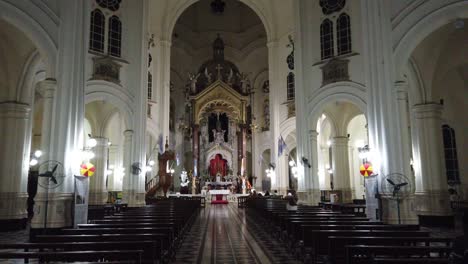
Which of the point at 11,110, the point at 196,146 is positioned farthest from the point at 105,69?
the point at 196,146

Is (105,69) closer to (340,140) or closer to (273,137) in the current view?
(340,140)

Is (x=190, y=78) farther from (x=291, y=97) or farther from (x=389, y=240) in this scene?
(x=389, y=240)

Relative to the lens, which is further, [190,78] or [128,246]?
[190,78]

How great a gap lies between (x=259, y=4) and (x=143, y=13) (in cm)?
1212

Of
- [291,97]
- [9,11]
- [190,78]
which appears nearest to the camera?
[9,11]

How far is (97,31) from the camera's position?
1883 centimetres

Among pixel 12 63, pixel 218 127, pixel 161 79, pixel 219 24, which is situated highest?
pixel 219 24

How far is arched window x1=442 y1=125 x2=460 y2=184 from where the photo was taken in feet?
66.0

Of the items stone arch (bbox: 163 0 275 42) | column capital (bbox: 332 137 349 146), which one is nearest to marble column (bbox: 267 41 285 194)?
stone arch (bbox: 163 0 275 42)

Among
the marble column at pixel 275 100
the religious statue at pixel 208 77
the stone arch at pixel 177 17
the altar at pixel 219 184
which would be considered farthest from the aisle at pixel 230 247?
the religious statue at pixel 208 77

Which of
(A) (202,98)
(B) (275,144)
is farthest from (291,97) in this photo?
(A) (202,98)

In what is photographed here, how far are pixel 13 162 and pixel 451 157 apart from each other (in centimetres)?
2138

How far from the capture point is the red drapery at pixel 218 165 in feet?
129

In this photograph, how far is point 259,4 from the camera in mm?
30188
